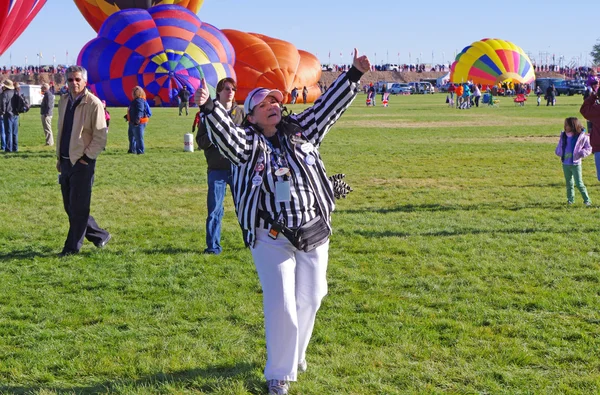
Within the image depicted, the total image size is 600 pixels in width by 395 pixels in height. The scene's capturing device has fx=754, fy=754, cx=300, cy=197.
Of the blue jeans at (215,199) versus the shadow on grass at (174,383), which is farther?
the blue jeans at (215,199)

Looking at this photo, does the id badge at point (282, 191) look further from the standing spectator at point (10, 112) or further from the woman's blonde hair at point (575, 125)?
the standing spectator at point (10, 112)

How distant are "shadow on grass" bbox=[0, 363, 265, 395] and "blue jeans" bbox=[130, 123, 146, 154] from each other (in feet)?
47.7

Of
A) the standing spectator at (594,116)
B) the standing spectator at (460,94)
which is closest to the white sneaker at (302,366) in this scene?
the standing spectator at (594,116)

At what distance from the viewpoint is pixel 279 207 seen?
422 centimetres

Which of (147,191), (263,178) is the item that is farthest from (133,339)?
(147,191)

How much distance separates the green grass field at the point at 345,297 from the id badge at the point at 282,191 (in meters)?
1.19

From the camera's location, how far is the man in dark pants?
7723 millimetres

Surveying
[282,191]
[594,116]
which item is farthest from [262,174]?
[594,116]

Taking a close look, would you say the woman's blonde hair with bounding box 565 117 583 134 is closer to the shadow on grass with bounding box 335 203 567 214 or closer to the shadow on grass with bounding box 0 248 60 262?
the shadow on grass with bounding box 335 203 567 214

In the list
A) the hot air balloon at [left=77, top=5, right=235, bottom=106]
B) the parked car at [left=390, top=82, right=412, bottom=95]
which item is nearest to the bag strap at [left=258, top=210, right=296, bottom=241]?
the hot air balloon at [left=77, top=5, right=235, bottom=106]

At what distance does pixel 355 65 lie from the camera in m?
4.54

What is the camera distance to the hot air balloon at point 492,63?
63.2 m

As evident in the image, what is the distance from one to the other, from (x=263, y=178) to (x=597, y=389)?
92.6 inches

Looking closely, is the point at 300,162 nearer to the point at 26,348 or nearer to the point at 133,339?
the point at 133,339
